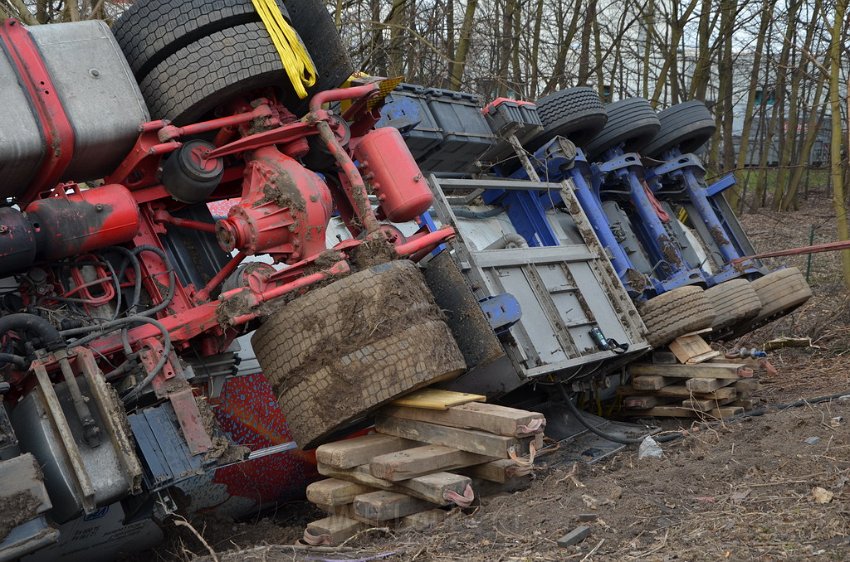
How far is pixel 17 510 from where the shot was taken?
350cm

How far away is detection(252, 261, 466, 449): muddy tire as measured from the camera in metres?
4.28

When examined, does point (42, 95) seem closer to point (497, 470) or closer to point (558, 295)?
point (497, 470)

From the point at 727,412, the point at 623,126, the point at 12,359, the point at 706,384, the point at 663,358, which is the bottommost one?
the point at 727,412

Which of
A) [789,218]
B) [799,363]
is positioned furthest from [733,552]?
[789,218]

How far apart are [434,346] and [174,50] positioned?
1.98 m

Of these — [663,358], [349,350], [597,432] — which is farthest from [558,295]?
[349,350]

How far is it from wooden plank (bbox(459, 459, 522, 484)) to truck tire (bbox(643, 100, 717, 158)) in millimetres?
4986

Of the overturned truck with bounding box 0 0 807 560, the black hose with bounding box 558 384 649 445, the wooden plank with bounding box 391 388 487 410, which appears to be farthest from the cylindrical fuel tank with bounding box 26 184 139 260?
the black hose with bounding box 558 384 649 445

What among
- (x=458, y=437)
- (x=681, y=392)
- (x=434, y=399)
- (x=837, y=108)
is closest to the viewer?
(x=458, y=437)

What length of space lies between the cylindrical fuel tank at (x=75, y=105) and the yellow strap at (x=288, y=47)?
718 mm

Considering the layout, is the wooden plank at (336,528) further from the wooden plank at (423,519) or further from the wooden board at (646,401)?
the wooden board at (646,401)

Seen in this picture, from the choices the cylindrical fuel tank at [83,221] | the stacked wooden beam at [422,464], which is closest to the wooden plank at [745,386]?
the stacked wooden beam at [422,464]

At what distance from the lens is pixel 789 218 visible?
62.1 ft

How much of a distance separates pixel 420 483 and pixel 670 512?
3.47ft
